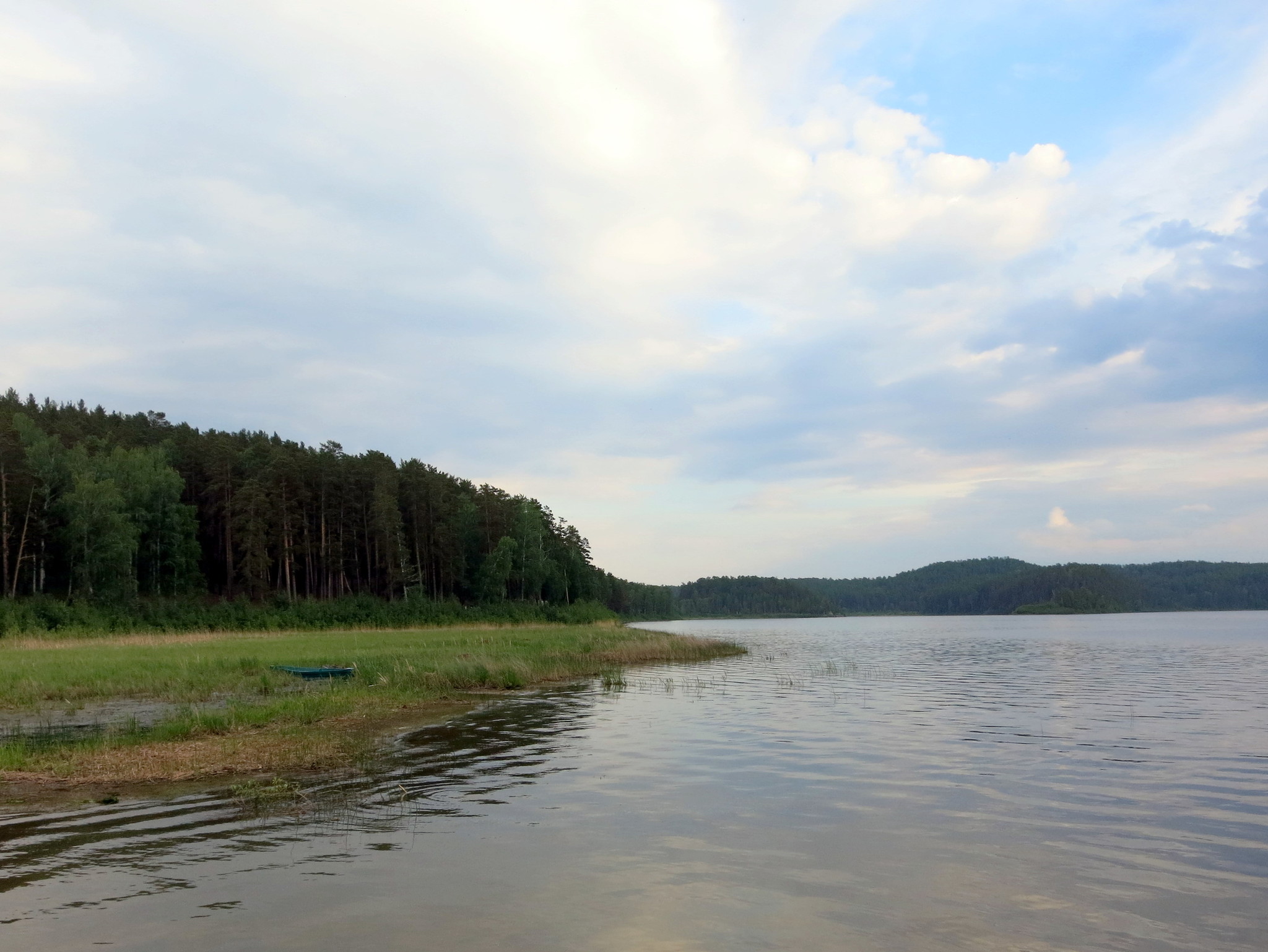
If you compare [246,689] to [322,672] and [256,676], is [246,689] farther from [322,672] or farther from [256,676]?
[322,672]

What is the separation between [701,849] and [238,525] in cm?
8325

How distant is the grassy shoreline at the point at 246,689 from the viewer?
16.9 meters

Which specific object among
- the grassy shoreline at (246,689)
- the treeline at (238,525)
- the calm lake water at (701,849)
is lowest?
the calm lake water at (701,849)

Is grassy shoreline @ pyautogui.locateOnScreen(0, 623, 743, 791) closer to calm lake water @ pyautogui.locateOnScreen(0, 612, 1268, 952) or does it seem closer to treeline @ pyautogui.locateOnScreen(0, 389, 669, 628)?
calm lake water @ pyautogui.locateOnScreen(0, 612, 1268, 952)

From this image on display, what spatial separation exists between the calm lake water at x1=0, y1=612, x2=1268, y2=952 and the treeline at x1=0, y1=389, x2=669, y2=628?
2092 inches

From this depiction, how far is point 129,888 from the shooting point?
997 centimetres

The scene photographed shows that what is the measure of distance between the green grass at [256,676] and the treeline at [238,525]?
20.6m

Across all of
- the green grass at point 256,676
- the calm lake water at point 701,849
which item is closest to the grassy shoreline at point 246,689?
the green grass at point 256,676

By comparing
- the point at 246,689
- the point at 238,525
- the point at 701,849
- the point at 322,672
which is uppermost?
the point at 238,525

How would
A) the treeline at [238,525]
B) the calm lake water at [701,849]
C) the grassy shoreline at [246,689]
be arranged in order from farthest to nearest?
the treeline at [238,525], the grassy shoreline at [246,689], the calm lake water at [701,849]

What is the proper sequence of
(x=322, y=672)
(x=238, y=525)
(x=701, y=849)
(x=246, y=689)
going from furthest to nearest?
(x=238, y=525) < (x=322, y=672) < (x=246, y=689) < (x=701, y=849)

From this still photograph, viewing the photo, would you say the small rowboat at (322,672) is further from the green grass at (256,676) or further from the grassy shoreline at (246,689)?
the grassy shoreline at (246,689)

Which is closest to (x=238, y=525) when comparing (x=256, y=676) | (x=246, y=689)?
(x=256, y=676)

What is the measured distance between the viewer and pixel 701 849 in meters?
12.0
